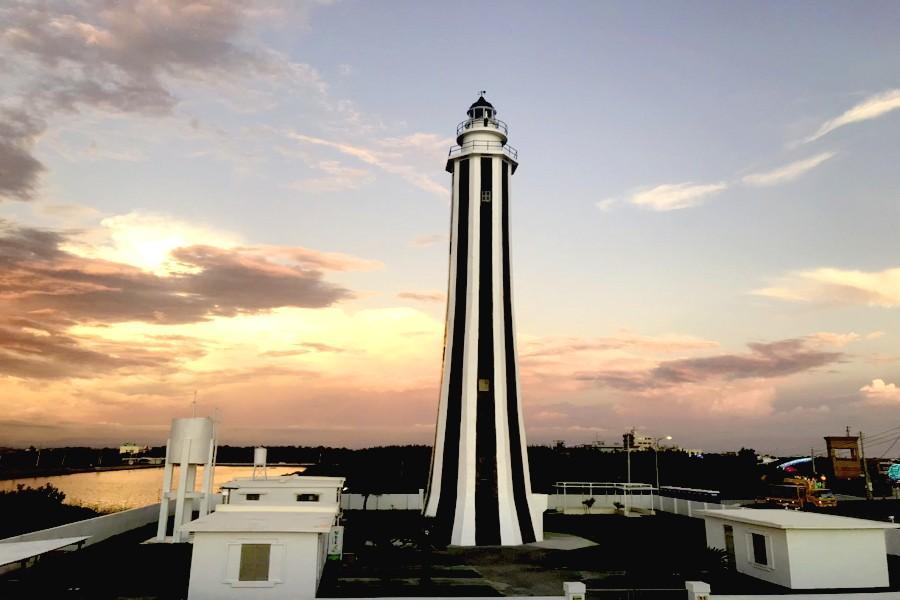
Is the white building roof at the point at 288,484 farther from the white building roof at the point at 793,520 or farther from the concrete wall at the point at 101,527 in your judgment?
the white building roof at the point at 793,520

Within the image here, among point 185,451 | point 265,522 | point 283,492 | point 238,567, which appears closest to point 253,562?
point 238,567

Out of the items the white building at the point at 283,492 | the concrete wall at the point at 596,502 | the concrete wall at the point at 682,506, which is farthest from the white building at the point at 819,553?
the concrete wall at the point at 596,502

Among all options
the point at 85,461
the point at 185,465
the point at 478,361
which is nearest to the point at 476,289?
the point at 478,361

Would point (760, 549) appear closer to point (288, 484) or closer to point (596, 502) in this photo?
point (596, 502)

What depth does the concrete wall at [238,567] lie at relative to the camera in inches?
640

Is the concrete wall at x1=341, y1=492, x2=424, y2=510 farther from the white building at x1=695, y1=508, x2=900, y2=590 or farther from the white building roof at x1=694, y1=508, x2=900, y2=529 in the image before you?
the white building at x1=695, y1=508, x2=900, y2=590

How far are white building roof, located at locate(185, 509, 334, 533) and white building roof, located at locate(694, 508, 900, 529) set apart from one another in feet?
46.6

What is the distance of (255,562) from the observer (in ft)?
54.6

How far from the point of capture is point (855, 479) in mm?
61031

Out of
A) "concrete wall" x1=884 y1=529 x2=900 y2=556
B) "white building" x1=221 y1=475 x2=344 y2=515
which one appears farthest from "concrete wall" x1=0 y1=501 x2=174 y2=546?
"concrete wall" x1=884 y1=529 x2=900 y2=556

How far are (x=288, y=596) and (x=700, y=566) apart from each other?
14.0 metres

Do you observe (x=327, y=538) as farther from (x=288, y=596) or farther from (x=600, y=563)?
(x=600, y=563)

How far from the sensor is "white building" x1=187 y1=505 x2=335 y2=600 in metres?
16.3

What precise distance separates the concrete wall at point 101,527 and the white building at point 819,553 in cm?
2437
